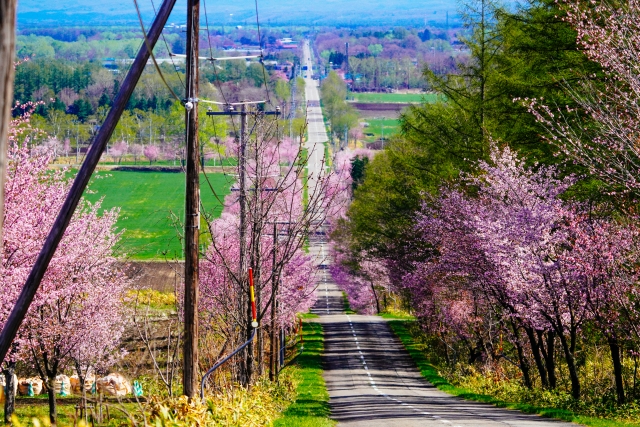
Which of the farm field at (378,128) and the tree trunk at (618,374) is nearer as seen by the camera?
the tree trunk at (618,374)

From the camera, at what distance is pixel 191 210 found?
11.7 m

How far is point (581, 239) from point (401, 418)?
17.3ft

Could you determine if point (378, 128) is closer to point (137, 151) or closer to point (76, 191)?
point (137, 151)

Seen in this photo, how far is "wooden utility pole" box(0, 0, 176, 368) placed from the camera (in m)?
8.66

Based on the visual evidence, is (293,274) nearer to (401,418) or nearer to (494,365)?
(494,365)

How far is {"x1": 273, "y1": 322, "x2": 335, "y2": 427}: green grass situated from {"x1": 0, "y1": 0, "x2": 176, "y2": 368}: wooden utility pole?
8.20m

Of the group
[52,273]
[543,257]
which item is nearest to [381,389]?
[543,257]

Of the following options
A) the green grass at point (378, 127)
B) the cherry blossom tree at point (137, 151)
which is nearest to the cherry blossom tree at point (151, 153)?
the cherry blossom tree at point (137, 151)

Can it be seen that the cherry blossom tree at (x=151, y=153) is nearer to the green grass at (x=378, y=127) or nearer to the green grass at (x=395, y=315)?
the green grass at (x=378, y=127)

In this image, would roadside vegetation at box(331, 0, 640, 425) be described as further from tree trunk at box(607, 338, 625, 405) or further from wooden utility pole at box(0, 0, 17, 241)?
wooden utility pole at box(0, 0, 17, 241)

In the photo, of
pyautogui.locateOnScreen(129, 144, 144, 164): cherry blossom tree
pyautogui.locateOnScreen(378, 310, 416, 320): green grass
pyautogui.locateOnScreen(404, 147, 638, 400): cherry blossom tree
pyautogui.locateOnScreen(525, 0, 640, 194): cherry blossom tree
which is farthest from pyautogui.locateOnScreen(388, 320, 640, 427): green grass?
pyautogui.locateOnScreen(129, 144, 144, 164): cherry blossom tree

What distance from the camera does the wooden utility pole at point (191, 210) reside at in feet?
38.5

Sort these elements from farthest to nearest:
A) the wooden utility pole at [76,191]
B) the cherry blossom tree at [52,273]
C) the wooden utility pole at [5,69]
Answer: the cherry blossom tree at [52,273] → the wooden utility pole at [76,191] → the wooden utility pole at [5,69]

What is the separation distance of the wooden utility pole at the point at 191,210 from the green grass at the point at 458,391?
7.60m
